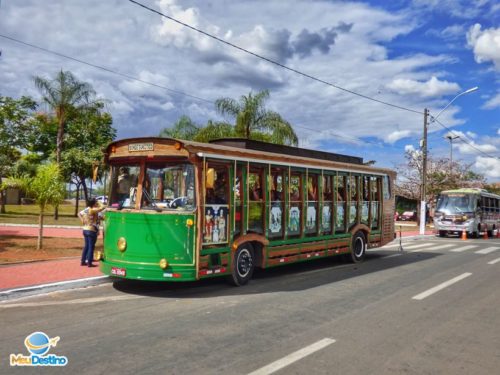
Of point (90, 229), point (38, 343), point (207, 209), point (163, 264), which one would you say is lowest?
point (38, 343)

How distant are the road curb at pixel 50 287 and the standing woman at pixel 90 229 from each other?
5.57 feet

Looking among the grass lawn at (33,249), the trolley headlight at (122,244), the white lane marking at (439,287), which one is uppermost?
the trolley headlight at (122,244)

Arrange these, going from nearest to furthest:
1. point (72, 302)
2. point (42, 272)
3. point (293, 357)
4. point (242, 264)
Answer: point (293, 357) < point (72, 302) < point (242, 264) < point (42, 272)

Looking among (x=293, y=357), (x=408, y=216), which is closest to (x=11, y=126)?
(x=293, y=357)

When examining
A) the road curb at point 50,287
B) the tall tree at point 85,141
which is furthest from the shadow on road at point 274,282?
the tall tree at point 85,141

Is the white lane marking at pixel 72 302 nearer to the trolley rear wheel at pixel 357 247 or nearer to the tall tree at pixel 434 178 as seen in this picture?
the trolley rear wheel at pixel 357 247

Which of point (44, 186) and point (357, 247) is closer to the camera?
point (44, 186)

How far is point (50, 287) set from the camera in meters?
8.99

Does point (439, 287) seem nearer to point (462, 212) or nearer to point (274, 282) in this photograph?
point (274, 282)

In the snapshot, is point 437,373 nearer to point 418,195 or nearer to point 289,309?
point 289,309

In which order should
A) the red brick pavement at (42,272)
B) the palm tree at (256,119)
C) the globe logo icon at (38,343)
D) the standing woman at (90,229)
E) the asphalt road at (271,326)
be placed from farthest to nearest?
the palm tree at (256,119), the standing woman at (90,229), the red brick pavement at (42,272), the globe logo icon at (38,343), the asphalt road at (271,326)

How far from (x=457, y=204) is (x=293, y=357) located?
2598 cm

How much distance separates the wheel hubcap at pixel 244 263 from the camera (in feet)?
31.6

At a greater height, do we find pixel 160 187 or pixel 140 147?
pixel 140 147
